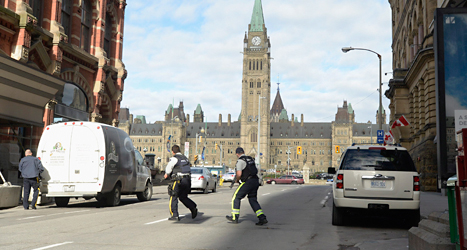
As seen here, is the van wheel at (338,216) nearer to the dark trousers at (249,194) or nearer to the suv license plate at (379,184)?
the suv license plate at (379,184)

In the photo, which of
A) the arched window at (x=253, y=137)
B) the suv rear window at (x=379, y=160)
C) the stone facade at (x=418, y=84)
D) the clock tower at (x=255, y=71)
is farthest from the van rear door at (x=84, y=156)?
the arched window at (x=253, y=137)

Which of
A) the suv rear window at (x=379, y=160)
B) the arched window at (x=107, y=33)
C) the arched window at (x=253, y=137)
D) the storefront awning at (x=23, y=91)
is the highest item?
the arched window at (x=253, y=137)

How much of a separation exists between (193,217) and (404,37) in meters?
33.6

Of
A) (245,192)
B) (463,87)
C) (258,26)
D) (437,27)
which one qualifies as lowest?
(245,192)

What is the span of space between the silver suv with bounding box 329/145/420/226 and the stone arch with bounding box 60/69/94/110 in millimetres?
18260

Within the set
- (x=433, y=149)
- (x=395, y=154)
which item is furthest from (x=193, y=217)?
(x=433, y=149)

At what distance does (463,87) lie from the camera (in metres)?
6.79

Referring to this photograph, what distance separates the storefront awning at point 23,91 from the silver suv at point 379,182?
1269 cm

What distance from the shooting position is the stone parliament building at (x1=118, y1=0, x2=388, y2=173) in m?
170

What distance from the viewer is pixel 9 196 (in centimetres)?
1597

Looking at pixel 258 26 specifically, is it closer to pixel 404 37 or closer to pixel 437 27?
pixel 404 37

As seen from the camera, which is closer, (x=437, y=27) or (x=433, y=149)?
(x=437, y=27)

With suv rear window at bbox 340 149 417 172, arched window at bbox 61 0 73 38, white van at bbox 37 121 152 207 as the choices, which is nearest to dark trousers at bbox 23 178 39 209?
white van at bbox 37 121 152 207

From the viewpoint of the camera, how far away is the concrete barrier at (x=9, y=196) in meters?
15.6
